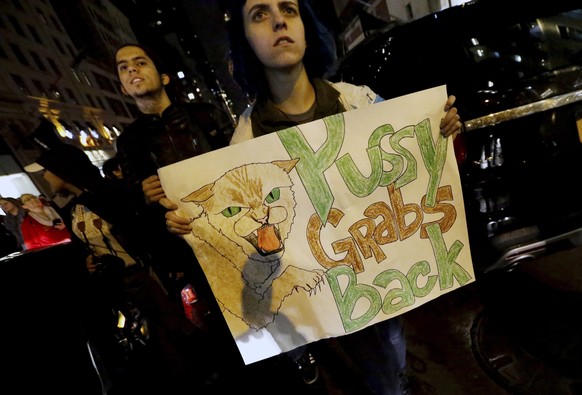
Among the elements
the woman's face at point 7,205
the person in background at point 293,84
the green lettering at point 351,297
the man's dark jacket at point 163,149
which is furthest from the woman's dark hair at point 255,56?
the woman's face at point 7,205

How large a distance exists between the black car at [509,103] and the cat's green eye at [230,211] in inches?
56.4

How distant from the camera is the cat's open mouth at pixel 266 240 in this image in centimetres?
136

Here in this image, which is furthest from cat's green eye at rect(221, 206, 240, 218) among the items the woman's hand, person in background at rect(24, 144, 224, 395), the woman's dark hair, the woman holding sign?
the woman's hand

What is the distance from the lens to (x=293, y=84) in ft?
4.85

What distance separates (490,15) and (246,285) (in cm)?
236

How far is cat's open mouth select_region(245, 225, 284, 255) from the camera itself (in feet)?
4.46

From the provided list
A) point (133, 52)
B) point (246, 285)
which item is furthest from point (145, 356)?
point (133, 52)

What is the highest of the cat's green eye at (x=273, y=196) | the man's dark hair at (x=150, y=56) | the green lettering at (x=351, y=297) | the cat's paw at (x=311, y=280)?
the man's dark hair at (x=150, y=56)

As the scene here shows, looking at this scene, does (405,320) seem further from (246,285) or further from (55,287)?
(55,287)

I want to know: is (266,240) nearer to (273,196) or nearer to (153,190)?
(273,196)

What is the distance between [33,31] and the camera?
1702 centimetres

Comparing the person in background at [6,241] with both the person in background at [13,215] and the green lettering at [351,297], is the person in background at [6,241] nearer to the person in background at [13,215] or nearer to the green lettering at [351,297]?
the person in background at [13,215]

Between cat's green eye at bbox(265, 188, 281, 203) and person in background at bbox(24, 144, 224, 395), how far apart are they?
0.75 meters

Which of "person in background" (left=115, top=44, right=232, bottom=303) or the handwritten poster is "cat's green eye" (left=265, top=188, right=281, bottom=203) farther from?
"person in background" (left=115, top=44, right=232, bottom=303)
